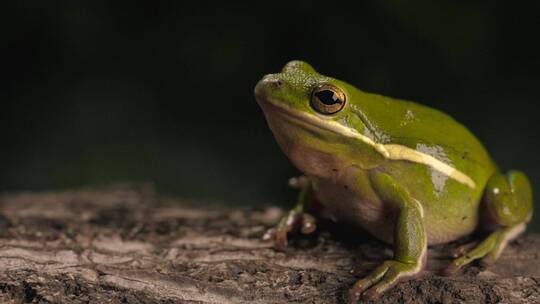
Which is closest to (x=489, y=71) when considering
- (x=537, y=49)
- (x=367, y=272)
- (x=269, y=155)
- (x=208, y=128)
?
(x=537, y=49)

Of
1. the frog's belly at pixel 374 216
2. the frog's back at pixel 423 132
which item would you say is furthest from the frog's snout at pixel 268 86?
the frog's belly at pixel 374 216

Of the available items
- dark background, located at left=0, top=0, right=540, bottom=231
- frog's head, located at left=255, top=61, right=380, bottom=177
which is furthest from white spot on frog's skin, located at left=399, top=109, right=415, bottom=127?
dark background, located at left=0, top=0, right=540, bottom=231

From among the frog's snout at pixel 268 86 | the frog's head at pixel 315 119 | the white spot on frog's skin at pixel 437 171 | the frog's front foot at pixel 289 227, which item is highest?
the frog's snout at pixel 268 86

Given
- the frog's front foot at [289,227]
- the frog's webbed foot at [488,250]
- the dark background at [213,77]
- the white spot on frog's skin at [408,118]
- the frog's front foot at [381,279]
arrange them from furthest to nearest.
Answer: the dark background at [213,77] → the frog's front foot at [289,227] → the white spot on frog's skin at [408,118] → the frog's webbed foot at [488,250] → the frog's front foot at [381,279]

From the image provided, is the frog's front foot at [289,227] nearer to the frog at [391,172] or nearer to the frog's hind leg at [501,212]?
the frog at [391,172]

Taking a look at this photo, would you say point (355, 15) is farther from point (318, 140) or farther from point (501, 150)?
point (318, 140)

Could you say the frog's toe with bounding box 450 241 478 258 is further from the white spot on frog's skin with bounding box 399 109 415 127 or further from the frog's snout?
the frog's snout

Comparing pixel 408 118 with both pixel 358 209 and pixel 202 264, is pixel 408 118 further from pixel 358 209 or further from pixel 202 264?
pixel 202 264
